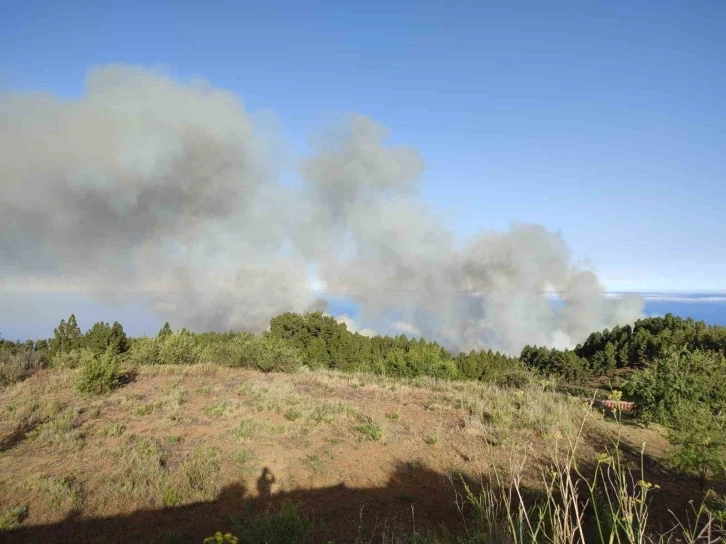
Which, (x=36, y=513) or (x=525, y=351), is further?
(x=525, y=351)

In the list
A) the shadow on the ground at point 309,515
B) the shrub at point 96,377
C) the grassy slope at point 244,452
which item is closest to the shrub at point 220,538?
the shadow on the ground at point 309,515

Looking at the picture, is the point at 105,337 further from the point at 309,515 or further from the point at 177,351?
the point at 309,515

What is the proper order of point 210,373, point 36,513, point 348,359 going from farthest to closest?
point 348,359
point 210,373
point 36,513

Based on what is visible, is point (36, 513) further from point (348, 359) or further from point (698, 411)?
point (348, 359)

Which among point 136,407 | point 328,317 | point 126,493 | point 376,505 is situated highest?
point 328,317

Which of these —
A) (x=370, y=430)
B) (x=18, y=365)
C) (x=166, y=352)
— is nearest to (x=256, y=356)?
(x=166, y=352)

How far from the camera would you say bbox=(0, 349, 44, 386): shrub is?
42.5 feet

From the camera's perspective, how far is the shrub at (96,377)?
11922mm

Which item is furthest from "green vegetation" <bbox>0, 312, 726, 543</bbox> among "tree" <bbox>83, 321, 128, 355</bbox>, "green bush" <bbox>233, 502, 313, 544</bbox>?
"tree" <bbox>83, 321, 128, 355</bbox>

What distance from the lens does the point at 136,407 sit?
11031 mm

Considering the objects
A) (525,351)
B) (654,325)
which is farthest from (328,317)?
(654,325)

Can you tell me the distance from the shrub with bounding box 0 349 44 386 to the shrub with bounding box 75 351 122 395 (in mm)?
2747

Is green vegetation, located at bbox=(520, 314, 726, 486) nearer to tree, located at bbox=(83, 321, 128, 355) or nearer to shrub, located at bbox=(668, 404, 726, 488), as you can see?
shrub, located at bbox=(668, 404, 726, 488)

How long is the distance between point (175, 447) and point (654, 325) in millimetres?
38764
